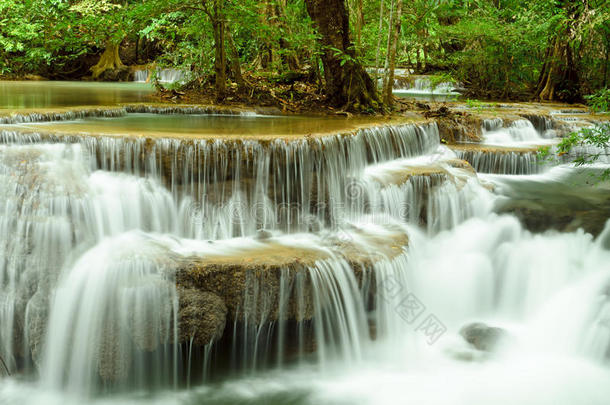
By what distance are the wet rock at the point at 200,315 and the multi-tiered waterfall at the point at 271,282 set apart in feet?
0.04

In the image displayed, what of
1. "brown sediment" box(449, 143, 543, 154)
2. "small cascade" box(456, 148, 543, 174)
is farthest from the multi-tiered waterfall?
"brown sediment" box(449, 143, 543, 154)

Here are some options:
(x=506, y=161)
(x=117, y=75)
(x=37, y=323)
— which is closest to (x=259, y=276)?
(x=37, y=323)

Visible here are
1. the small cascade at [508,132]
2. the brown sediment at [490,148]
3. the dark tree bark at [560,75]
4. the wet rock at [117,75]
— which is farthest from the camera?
the wet rock at [117,75]

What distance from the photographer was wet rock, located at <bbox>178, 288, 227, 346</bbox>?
4645mm

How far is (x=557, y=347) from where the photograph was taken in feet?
18.5

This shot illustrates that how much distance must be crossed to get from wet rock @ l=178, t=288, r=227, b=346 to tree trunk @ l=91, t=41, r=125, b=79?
1849 cm

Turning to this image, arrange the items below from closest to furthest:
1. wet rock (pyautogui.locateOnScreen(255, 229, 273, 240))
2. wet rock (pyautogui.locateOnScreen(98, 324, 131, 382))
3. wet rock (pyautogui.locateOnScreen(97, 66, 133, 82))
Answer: wet rock (pyautogui.locateOnScreen(98, 324, 131, 382))
wet rock (pyautogui.locateOnScreen(255, 229, 273, 240))
wet rock (pyautogui.locateOnScreen(97, 66, 133, 82))

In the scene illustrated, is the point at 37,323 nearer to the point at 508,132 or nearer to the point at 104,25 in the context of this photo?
the point at 104,25

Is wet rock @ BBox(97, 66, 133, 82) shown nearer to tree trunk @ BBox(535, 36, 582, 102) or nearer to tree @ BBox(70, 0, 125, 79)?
tree @ BBox(70, 0, 125, 79)

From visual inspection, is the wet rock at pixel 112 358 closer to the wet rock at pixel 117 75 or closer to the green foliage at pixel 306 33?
the green foliage at pixel 306 33

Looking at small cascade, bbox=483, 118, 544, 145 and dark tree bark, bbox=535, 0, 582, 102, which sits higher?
dark tree bark, bbox=535, 0, 582, 102

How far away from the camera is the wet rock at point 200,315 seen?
183 inches

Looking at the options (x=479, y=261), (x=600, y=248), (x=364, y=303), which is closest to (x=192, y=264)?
(x=364, y=303)

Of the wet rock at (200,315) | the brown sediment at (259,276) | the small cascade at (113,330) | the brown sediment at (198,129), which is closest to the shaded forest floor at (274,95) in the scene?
the brown sediment at (198,129)
